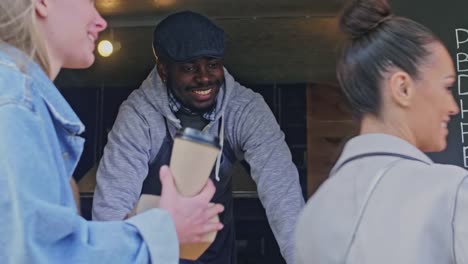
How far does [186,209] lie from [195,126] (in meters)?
1.32

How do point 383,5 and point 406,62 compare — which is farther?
point 383,5

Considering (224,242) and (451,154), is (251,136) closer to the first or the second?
(224,242)

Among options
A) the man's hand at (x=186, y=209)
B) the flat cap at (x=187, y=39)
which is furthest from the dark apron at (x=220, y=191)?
the man's hand at (x=186, y=209)

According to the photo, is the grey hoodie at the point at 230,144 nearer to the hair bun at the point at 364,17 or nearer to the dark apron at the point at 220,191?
the dark apron at the point at 220,191

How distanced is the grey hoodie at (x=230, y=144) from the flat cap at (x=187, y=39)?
12 cm

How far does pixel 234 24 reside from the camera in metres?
4.01

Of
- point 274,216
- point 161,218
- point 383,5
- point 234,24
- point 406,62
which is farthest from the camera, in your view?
point 234,24

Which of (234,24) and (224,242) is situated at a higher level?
(234,24)

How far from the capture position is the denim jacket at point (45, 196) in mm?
875

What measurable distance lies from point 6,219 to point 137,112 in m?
1.52

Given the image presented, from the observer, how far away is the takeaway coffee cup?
1.03m

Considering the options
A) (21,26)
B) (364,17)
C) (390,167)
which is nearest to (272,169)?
(364,17)

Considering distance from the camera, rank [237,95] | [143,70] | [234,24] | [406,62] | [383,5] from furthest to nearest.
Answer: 1. [143,70]
2. [234,24]
3. [237,95]
4. [383,5]
5. [406,62]

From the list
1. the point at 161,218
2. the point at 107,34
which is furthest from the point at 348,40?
the point at 107,34
